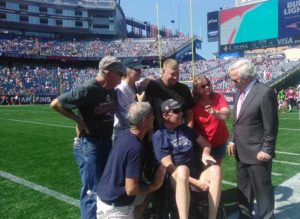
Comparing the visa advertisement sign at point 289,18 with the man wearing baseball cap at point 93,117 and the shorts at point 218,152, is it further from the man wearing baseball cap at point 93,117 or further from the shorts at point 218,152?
the man wearing baseball cap at point 93,117

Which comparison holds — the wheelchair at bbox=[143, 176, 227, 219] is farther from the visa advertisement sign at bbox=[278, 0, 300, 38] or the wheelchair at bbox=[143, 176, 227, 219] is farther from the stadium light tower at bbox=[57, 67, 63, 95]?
the stadium light tower at bbox=[57, 67, 63, 95]

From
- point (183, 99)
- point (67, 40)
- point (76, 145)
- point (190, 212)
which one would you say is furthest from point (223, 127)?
point (67, 40)

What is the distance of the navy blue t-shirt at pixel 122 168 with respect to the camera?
333 centimetres

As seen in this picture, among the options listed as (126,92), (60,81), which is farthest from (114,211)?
(60,81)

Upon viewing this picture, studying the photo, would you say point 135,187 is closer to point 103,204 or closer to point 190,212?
point 103,204

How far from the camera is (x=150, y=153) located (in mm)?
4184

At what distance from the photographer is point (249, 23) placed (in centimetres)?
4216

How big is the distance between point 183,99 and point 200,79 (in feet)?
1.16

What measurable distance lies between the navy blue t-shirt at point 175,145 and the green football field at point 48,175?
4.48ft

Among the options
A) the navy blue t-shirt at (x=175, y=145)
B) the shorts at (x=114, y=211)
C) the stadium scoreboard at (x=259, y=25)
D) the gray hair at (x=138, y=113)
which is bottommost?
the shorts at (x=114, y=211)

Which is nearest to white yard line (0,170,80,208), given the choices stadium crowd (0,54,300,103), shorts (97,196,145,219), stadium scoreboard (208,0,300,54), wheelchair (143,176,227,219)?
wheelchair (143,176,227,219)

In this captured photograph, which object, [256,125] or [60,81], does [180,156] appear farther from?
[60,81]

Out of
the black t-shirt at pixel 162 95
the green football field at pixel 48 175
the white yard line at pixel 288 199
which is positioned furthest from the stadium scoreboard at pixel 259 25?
the black t-shirt at pixel 162 95

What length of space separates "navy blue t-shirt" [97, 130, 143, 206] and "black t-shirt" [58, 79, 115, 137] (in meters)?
0.78
